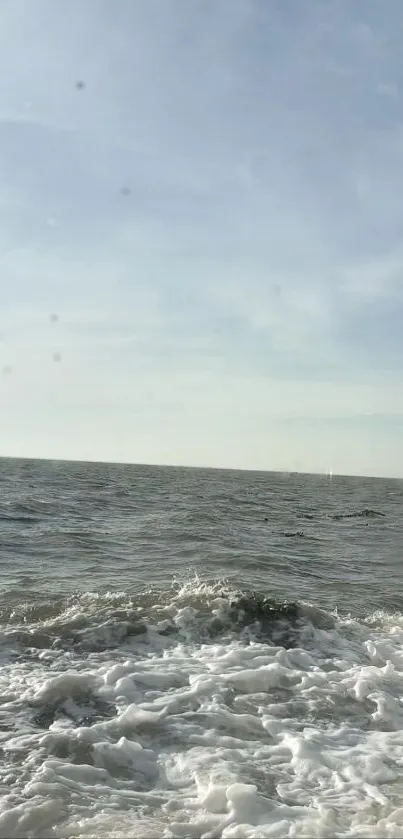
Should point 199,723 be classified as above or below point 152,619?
below

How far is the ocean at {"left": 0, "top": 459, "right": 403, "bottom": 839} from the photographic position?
4270 mm

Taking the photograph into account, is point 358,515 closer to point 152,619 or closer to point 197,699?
point 152,619

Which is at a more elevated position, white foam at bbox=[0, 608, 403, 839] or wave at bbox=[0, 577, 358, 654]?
wave at bbox=[0, 577, 358, 654]

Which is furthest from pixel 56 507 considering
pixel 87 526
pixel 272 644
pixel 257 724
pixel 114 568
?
pixel 257 724

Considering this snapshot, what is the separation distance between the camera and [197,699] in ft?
20.5

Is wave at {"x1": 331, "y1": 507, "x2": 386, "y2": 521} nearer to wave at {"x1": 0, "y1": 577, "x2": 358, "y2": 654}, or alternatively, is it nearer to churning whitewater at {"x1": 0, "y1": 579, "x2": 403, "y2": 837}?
wave at {"x1": 0, "y1": 577, "x2": 358, "y2": 654}

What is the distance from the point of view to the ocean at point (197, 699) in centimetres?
427

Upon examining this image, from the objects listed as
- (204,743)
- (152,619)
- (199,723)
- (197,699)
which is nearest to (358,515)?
(152,619)

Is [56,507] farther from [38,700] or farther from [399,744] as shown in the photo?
[399,744]

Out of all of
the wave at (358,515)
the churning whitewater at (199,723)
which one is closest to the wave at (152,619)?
the churning whitewater at (199,723)

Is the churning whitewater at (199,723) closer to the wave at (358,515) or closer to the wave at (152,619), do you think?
the wave at (152,619)

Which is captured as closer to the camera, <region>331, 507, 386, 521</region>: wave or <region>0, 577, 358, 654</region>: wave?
<region>0, 577, 358, 654</region>: wave

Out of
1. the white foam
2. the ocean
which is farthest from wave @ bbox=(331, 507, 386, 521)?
the white foam

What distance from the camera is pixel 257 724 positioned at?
5.75m
